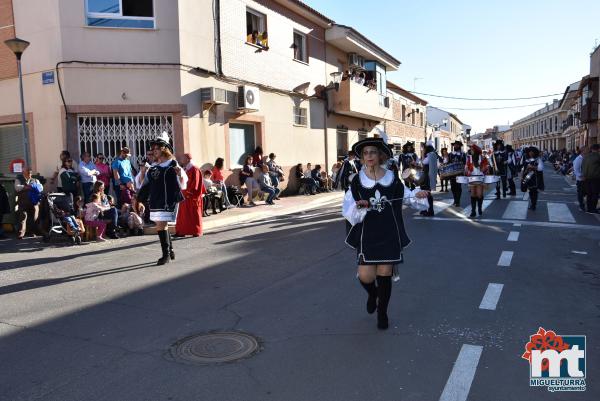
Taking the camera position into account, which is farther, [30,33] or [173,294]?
[30,33]

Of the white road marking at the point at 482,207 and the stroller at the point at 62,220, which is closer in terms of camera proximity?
the stroller at the point at 62,220

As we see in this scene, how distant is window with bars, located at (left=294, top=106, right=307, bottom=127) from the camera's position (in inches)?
763

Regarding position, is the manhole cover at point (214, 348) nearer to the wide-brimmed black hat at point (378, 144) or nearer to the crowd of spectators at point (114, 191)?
the wide-brimmed black hat at point (378, 144)

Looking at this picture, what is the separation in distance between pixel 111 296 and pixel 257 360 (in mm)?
2673

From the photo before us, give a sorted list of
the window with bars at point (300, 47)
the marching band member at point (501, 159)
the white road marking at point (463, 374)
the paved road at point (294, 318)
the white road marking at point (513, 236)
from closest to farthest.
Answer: the white road marking at point (463, 374) < the paved road at point (294, 318) < the white road marking at point (513, 236) < the marching band member at point (501, 159) < the window with bars at point (300, 47)

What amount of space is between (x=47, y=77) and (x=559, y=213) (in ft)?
44.0

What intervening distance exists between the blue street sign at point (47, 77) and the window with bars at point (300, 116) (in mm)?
9311

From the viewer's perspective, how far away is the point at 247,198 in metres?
15.2

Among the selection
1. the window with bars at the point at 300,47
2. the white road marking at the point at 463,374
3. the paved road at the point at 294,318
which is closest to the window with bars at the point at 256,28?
the window with bars at the point at 300,47

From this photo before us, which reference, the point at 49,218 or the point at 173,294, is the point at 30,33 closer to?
the point at 49,218

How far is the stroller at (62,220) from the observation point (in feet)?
30.8

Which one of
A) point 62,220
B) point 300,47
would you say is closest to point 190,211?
point 62,220

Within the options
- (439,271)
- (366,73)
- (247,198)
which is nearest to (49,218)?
(247,198)

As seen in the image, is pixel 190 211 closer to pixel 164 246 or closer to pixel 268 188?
pixel 164 246
